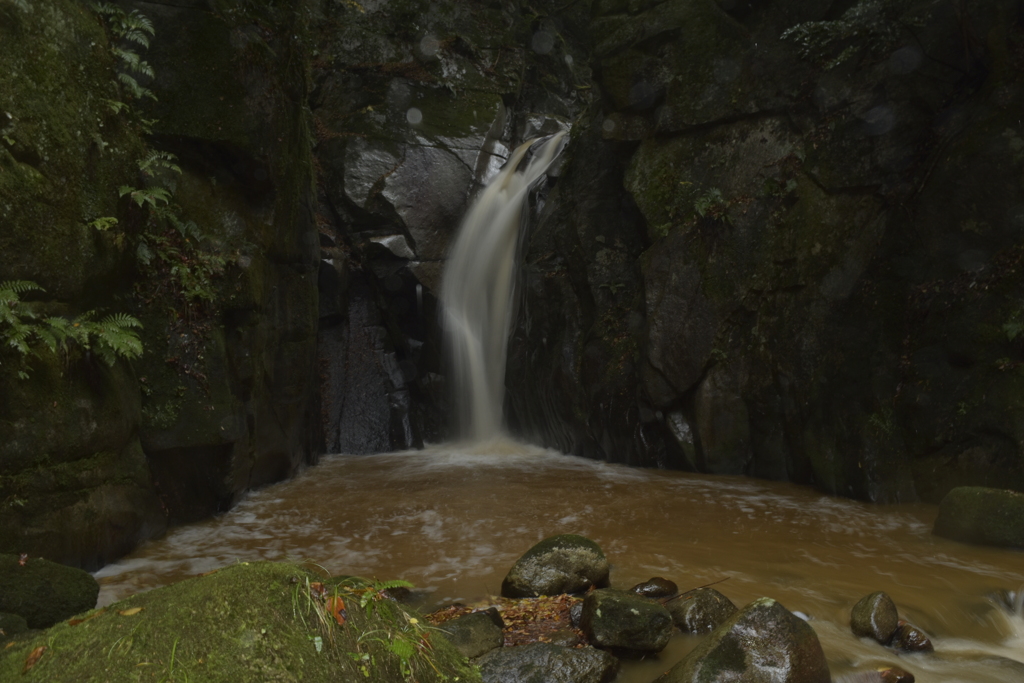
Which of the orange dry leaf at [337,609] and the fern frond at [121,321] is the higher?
the fern frond at [121,321]

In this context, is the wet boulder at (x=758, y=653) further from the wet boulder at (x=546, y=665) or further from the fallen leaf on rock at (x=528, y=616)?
the fallen leaf on rock at (x=528, y=616)

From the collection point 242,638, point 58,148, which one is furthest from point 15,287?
point 242,638

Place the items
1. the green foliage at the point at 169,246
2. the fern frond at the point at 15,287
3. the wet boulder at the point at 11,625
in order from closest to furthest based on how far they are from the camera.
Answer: the wet boulder at the point at 11,625, the fern frond at the point at 15,287, the green foliage at the point at 169,246

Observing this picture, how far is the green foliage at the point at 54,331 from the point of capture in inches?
185

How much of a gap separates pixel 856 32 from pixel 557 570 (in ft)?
26.6

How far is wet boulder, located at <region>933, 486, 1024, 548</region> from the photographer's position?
574 cm

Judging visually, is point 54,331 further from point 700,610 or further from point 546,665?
point 700,610

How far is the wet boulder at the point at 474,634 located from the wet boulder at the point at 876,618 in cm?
239

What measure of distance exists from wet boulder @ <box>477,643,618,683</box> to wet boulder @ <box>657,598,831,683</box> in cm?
34

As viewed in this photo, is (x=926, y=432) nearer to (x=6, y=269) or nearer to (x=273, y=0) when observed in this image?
(x=6, y=269)

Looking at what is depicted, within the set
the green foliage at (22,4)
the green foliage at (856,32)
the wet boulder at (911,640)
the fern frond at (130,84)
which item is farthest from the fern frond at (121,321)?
the green foliage at (856,32)

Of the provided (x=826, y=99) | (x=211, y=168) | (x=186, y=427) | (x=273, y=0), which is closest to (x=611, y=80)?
(x=826, y=99)

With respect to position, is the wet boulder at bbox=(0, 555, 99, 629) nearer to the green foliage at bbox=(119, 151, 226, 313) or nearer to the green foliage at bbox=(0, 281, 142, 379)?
the green foliage at bbox=(0, 281, 142, 379)

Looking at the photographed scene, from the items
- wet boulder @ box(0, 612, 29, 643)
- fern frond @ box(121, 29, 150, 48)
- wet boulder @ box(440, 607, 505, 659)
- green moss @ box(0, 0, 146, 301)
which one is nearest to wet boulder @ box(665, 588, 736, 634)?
wet boulder @ box(440, 607, 505, 659)
